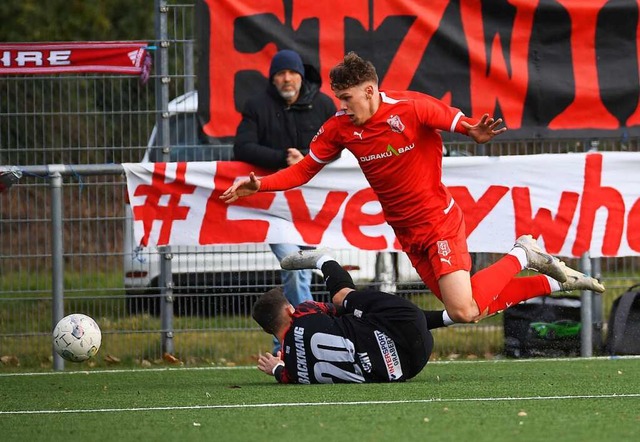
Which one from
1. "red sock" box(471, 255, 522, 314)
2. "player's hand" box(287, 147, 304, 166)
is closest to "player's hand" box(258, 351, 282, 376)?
"red sock" box(471, 255, 522, 314)

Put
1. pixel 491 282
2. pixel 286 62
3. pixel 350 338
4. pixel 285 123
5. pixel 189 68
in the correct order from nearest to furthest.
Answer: pixel 350 338 → pixel 491 282 → pixel 286 62 → pixel 285 123 → pixel 189 68

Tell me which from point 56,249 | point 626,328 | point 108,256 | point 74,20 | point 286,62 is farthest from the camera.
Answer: point 74,20

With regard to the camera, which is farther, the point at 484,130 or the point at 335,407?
the point at 484,130

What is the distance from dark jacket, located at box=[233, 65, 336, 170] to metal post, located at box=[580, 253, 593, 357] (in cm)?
250

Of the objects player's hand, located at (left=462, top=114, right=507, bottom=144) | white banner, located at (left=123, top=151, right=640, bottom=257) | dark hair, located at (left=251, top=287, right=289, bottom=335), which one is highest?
player's hand, located at (left=462, top=114, right=507, bottom=144)

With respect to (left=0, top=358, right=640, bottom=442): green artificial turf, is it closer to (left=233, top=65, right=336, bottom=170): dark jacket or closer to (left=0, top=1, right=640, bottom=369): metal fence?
(left=0, top=1, right=640, bottom=369): metal fence

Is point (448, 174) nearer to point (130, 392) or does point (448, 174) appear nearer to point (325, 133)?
point (325, 133)

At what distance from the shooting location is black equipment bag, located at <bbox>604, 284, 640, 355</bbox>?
32.4 feet

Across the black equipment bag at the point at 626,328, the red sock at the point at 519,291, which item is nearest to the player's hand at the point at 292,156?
the red sock at the point at 519,291

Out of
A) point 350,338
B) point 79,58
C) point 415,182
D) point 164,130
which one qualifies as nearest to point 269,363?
point 350,338

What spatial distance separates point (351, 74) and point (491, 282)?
161 cm

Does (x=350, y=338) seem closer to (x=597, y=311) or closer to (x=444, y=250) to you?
(x=444, y=250)

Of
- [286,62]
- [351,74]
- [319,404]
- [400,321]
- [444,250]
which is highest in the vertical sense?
[286,62]

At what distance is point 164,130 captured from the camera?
10484 mm
